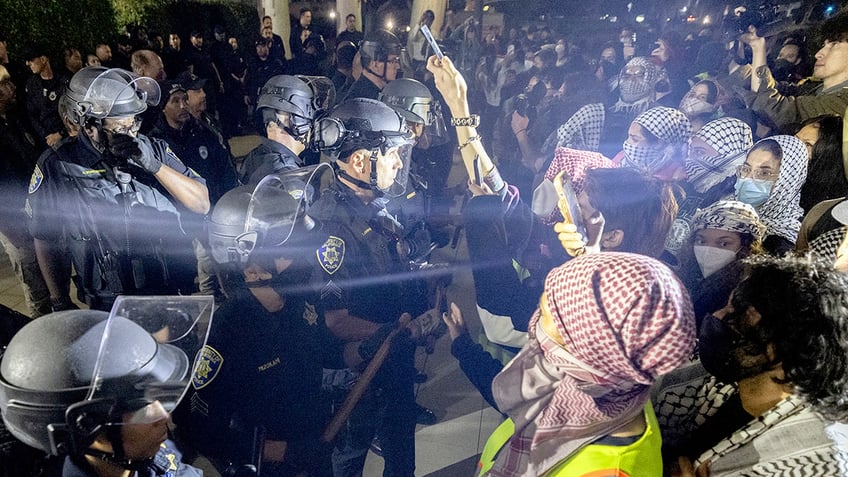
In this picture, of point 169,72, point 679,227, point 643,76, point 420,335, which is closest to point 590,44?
point 643,76

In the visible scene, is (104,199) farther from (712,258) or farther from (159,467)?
(712,258)

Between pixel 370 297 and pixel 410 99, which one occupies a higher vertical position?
pixel 410 99

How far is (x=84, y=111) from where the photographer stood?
→ 2785 mm

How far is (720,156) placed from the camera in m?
3.43

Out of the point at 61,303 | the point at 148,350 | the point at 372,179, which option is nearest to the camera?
the point at 148,350

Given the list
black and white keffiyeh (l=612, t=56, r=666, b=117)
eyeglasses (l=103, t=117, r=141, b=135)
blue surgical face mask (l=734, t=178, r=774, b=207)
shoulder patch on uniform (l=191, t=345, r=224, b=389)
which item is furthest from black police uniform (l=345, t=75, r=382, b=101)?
shoulder patch on uniform (l=191, t=345, r=224, b=389)

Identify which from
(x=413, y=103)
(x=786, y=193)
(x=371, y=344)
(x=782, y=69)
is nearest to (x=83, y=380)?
(x=371, y=344)

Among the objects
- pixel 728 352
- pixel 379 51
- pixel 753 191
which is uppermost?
pixel 379 51

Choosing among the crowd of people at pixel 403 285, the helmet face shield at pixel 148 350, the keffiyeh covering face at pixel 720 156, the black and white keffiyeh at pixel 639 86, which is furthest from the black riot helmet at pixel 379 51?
the helmet face shield at pixel 148 350

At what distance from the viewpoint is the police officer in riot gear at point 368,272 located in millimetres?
2543

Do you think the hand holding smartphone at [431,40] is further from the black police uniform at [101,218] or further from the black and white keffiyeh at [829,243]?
the black and white keffiyeh at [829,243]

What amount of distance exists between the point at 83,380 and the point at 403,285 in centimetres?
176

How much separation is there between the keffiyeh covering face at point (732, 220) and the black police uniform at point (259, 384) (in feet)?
7.49

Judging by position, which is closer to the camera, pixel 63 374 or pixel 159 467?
pixel 63 374
